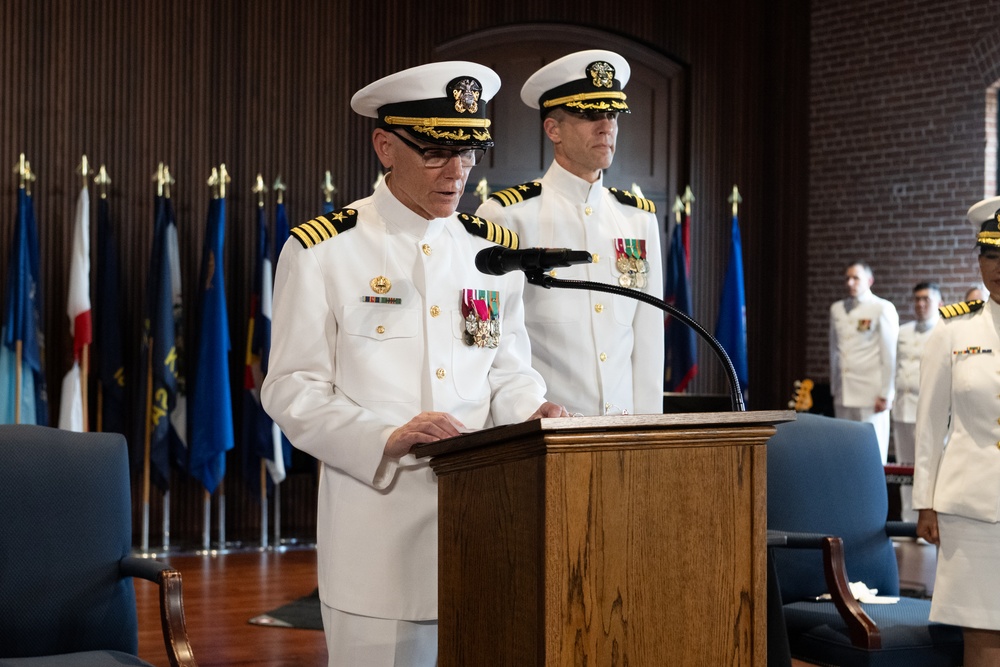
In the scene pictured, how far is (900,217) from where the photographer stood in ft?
32.2

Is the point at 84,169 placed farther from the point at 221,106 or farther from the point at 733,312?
the point at 733,312

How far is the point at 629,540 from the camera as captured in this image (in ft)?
5.60

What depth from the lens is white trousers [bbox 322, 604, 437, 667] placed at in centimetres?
215

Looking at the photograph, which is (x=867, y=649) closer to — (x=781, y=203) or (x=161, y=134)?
(x=161, y=134)

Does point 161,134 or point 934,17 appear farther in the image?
point 934,17

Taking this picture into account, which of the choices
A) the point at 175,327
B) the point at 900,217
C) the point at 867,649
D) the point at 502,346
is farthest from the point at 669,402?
the point at 900,217

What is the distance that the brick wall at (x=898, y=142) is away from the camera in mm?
9422

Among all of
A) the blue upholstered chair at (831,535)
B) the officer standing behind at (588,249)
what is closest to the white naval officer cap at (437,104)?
the officer standing behind at (588,249)

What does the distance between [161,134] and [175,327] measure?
1.29m

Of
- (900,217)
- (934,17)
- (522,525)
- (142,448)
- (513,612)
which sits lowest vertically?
(142,448)

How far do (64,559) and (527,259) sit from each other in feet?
4.61

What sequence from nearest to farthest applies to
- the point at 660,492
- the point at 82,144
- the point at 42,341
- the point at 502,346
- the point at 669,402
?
the point at 660,492
the point at 502,346
the point at 669,402
the point at 42,341
the point at 82,144

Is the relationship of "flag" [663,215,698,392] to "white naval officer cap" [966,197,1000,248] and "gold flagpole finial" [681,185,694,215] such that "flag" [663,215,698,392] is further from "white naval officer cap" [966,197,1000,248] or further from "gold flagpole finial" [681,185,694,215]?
"white naval officer cap" [966,197,1000,248]

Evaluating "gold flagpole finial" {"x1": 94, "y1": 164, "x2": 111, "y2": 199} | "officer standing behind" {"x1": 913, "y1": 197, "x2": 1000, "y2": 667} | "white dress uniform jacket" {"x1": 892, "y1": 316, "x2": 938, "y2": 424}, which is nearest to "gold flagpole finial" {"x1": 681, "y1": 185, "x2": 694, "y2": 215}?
"white dress uniform jacket" {"x1": 892, "y1": 316, "x2": 938, "y2": 424}
